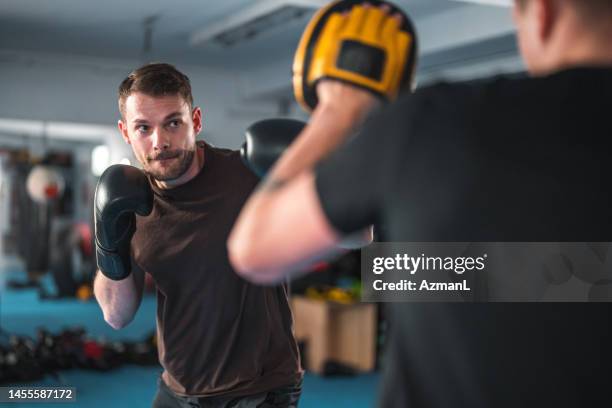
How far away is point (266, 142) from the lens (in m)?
1.28

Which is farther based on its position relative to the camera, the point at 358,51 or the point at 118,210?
the point at 118,210

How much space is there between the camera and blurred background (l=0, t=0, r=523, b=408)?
17.6 feet

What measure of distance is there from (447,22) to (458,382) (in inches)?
217

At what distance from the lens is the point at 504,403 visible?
0.79 metres

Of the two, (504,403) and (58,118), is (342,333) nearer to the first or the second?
(58,118)

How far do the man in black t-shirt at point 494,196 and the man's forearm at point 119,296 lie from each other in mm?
1196

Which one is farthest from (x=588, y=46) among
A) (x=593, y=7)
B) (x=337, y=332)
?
(x=337, y=332)

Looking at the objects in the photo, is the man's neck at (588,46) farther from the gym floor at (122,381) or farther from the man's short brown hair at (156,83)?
the gym floor at (122,381)

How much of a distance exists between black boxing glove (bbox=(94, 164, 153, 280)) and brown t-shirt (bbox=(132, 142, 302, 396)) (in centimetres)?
10

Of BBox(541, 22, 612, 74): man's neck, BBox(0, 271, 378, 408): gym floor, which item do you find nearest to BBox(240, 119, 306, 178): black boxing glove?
BBox(541, 22, 612, 74): man's neck

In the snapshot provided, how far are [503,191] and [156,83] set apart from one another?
1285 mm

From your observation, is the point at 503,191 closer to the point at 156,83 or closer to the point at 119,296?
the point at 156,83

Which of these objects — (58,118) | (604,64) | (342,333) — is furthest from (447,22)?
(604,64)

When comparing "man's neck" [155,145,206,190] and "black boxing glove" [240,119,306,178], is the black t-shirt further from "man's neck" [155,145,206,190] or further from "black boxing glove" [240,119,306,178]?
"man's neck" [155,145,206,190]
